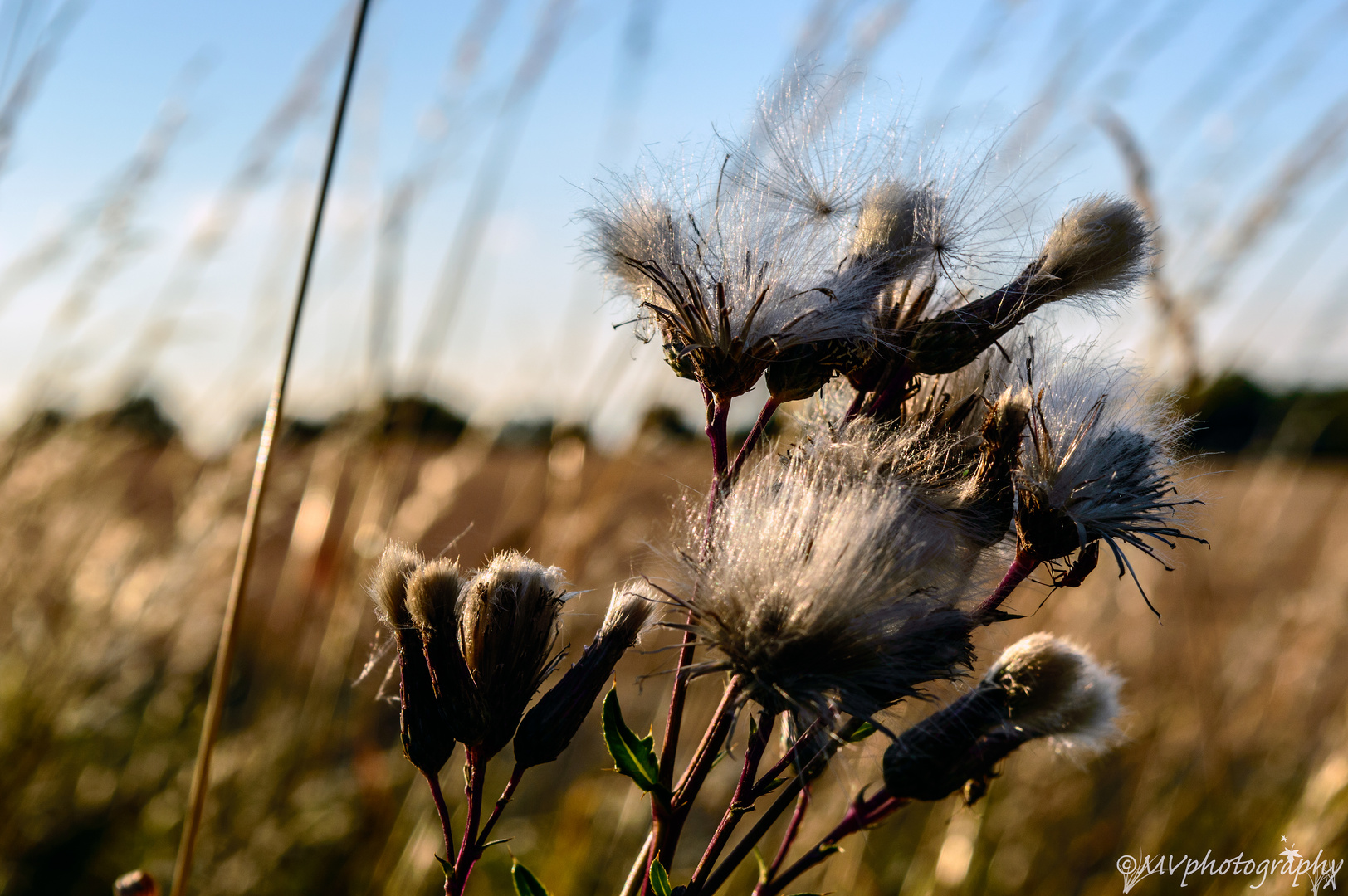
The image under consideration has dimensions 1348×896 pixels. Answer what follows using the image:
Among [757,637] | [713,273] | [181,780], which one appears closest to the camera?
[757,637]

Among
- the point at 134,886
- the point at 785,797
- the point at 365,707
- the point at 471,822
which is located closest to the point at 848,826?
the point at 785,797

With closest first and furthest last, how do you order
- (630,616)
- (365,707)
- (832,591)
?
(832,591), (630,616), (365,707)

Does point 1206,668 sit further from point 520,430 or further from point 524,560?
point 524,560

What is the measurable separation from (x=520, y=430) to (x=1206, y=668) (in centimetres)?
190

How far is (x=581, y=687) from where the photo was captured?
2.45ft

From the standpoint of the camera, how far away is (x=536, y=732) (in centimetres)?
74

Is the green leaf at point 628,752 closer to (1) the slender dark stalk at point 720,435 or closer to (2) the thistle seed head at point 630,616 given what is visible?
(2) the thistle seed head at point 630,616

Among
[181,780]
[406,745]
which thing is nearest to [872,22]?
[406,745]

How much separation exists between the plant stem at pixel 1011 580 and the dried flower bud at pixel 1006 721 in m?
0.06

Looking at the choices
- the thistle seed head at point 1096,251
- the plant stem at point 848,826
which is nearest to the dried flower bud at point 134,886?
the plant stem at point 848,826

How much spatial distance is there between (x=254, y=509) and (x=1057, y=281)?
0.82 m

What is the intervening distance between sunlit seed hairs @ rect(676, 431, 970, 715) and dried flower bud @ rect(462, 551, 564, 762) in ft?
0.42

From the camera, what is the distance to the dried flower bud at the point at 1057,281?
76cm

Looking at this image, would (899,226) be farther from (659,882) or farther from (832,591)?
(659,882)
